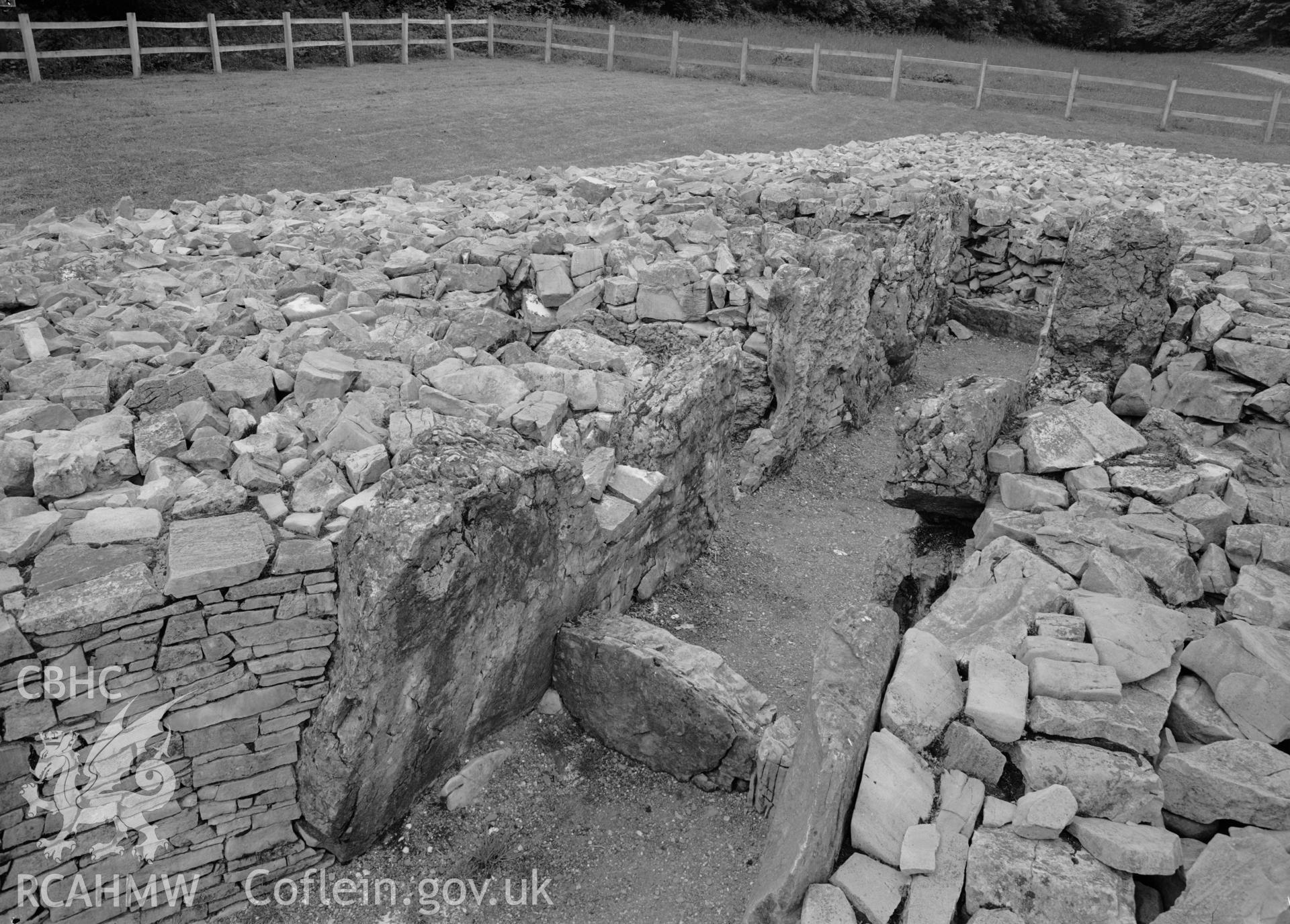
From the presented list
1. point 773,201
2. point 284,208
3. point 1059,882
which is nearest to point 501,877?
point 1059,882

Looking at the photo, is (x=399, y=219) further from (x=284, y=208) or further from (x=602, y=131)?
(x=602, y=131)

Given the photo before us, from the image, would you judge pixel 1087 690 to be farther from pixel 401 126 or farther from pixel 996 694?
pixel 401 126

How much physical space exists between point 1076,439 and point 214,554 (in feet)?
17.5

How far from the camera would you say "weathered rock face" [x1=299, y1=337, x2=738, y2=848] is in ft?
14.2

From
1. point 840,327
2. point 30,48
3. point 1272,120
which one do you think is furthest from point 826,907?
point 1272,120

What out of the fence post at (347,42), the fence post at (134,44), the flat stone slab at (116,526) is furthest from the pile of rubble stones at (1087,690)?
the fence post at (347,42)

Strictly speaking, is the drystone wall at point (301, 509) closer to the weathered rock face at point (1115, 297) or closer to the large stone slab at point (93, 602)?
the large stone slab at point (93, 602)

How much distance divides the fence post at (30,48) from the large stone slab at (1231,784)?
19.0 metres

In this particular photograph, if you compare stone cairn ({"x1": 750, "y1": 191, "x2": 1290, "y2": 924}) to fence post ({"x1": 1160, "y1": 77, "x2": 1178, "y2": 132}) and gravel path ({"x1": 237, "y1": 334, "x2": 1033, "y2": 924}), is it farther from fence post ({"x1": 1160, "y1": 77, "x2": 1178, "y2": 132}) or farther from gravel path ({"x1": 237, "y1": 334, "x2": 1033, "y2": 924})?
fence post ({"x1": 1160, "y1": 77, "x2": 1178, "y2": 132})

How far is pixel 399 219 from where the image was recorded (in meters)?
8.91

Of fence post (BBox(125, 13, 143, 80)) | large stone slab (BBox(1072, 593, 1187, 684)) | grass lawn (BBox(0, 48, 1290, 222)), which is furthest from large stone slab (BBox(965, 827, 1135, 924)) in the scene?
fence post (BBox(125, 13, 143, 80))

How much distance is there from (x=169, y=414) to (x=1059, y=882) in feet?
15.5

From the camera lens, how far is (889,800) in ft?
12.3

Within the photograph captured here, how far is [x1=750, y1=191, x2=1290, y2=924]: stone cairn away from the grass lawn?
947 centimetres
